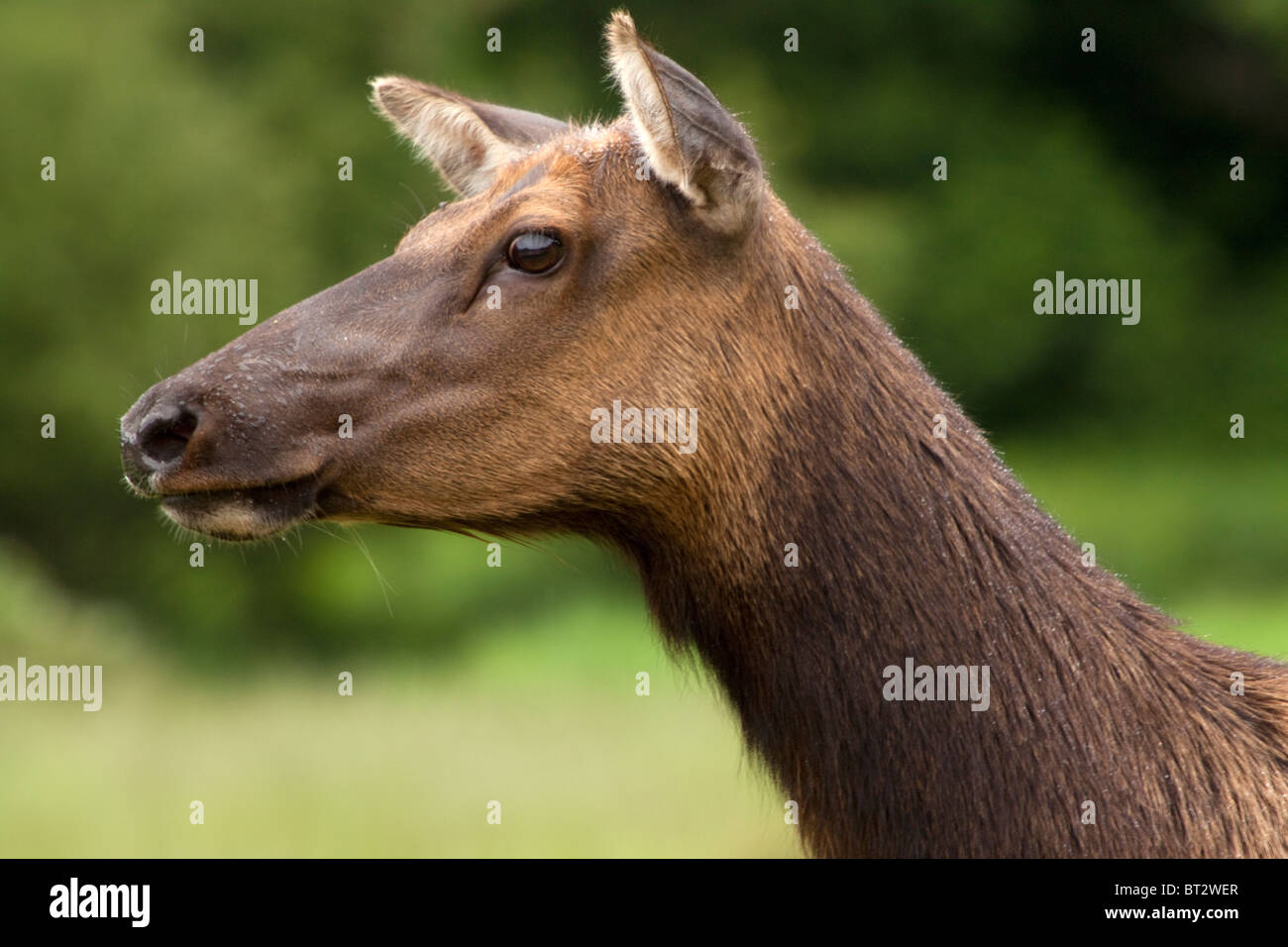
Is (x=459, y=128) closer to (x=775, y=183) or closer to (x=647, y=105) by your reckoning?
(x=647, y=105)

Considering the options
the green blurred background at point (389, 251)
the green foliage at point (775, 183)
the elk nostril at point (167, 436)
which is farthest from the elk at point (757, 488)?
the green foliage at point (775, 183)

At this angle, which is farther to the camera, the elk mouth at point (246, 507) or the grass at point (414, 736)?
the grass at point (414, 736)

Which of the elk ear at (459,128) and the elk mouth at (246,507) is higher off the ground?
the elk ear at (459,128)

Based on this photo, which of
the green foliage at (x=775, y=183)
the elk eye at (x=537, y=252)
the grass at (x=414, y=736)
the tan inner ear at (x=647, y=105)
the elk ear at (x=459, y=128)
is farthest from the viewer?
the green foliage at (x=775, y=183)

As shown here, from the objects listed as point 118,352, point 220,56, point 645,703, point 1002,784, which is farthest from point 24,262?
point 1002,784

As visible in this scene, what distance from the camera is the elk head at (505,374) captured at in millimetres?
5344

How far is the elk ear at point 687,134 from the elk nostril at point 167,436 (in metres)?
1.74

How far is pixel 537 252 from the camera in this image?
17.9ft

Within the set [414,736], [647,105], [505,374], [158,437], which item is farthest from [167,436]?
[414,736]

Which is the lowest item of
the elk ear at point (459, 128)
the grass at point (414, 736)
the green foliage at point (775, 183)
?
the grass at point (414, 736)

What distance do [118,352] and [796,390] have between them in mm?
15741

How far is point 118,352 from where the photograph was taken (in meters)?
19.5

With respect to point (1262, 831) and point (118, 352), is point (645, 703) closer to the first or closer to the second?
point (118, 352)

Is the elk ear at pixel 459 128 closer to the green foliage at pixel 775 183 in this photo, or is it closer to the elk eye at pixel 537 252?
the elk eye at pixel 537 252
